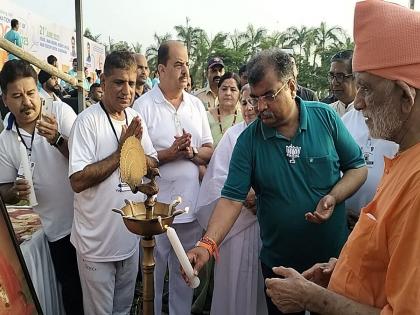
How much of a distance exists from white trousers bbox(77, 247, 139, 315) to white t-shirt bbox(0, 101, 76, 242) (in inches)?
12.8

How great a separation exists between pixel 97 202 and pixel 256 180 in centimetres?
94

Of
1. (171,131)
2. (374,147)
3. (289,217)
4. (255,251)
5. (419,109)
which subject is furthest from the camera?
(171,131)

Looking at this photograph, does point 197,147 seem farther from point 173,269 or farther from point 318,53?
point 318,53

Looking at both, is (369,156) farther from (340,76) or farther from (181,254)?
(181,254)

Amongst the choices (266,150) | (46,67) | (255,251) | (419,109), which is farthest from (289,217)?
(46,67)

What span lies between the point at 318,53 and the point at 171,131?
1361 inches

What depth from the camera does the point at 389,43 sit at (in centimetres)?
130

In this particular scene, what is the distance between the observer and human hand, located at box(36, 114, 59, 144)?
8.20ft

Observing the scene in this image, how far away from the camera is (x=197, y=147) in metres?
3.47

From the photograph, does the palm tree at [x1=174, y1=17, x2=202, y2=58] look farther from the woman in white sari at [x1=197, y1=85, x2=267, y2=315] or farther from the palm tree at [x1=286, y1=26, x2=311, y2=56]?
the woman in white sari at [x1=197, y1=85, x2=267, y2=315]

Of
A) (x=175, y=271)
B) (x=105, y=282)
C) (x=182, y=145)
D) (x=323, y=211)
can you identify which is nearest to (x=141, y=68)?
(x=182, y=145)

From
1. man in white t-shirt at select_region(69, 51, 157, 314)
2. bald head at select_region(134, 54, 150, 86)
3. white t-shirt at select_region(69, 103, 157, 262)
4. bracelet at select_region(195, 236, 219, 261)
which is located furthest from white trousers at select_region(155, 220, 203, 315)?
bald head at select_region(134, 54, 150, 86)

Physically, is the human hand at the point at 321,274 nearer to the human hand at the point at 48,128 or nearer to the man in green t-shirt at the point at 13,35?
the human hand at the point at 48,128

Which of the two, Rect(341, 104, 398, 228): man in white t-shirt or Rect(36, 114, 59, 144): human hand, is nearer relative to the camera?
Rect(36, 114, 59, 144): human hand
